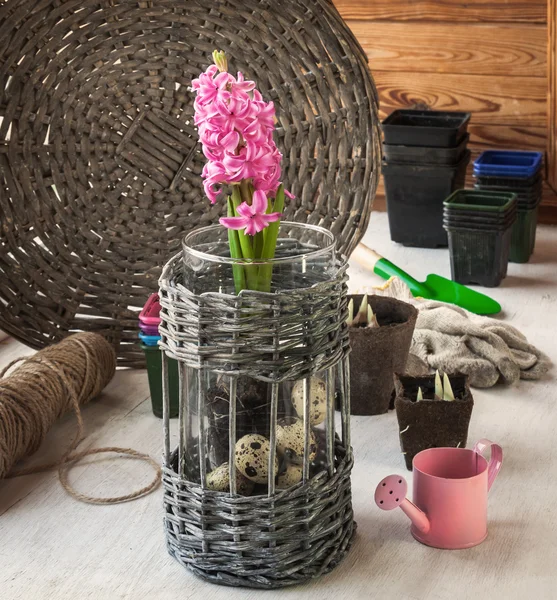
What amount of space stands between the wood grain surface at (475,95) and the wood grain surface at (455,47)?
2 centimetres

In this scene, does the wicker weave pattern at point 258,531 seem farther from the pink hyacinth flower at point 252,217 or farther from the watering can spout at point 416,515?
the pink hyacinth flower at point 252,217

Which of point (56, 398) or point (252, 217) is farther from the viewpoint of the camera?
point (56, 398)

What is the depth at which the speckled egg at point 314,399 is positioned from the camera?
1.24 metres

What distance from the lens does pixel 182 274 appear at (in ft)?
4.25

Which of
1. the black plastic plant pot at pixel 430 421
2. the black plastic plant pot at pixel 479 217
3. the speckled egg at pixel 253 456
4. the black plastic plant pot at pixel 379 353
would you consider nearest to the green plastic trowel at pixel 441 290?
the black plastic plant pot at pixel 479 217

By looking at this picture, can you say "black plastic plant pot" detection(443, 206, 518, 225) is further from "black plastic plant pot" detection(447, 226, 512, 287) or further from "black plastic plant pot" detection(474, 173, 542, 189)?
"black plastic plant pot" detection(474, 173, 542, 189)

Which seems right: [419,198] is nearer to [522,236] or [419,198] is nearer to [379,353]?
[522,236]

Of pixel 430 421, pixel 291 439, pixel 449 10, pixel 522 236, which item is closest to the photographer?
pixel 291 439

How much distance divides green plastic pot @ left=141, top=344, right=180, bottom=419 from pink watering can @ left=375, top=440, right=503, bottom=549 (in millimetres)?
483

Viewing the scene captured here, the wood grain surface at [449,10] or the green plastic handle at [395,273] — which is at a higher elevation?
the wood grain surface at [449,10]

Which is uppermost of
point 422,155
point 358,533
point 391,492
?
point 422,155

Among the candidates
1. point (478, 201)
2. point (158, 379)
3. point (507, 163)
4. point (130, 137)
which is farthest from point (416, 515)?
point (507, 163)

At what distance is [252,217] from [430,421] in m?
0.50

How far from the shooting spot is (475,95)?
2.73 m
